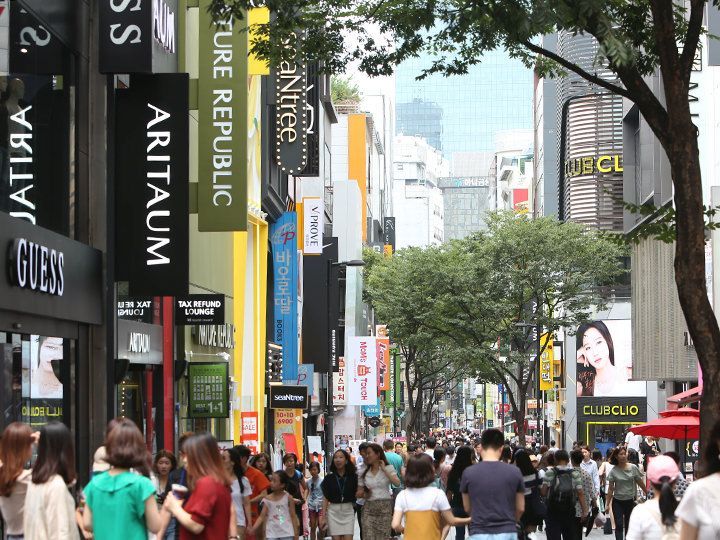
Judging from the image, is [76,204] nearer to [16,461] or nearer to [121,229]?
[121,229]

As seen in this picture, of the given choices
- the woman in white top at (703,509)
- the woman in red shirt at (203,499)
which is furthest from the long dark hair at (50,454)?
the woman in white top at (703,509)

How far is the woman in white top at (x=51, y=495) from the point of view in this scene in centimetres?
873

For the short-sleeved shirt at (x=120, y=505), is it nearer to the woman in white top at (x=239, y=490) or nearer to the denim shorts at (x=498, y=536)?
the denim shorts at (x=498, y=536)

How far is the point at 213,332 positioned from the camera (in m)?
28.9

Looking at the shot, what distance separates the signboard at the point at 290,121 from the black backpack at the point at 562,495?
21207 millimetres

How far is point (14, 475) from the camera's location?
9195 mm

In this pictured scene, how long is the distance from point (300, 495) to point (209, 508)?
36.8 ft

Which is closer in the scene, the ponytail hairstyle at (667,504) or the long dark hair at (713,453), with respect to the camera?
the long dark hair at (713,453)

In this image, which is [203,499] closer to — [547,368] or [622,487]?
[622,487]

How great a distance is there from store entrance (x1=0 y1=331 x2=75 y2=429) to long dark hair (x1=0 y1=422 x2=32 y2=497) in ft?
15.0

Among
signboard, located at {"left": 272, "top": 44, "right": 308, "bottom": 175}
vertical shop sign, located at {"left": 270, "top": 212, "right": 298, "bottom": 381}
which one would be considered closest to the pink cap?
signboard, located at {"left": 272, "top": 44, "right": 308, "bottom": 175}

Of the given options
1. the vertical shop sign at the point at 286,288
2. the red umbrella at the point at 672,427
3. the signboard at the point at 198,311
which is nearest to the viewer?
the red umbrella at the point at 672,427

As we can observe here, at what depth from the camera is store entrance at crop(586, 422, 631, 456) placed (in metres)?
68.1

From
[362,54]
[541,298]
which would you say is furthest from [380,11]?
[541,298]
